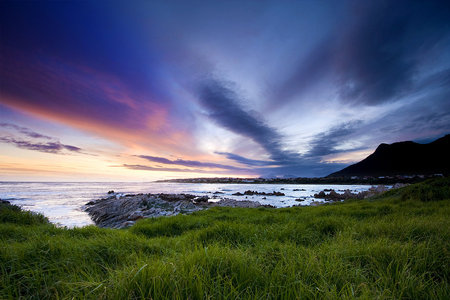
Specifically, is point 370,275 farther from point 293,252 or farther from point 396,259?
A: point 293,252

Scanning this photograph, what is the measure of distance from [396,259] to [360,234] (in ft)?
5.95

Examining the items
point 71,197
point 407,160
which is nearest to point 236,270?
point 71,197

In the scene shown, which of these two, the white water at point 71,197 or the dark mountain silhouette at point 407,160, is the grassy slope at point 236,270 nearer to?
the white water at point 71,197

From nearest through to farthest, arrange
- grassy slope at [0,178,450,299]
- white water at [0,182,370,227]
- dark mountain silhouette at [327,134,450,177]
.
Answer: grassy slope at [0,178,450,299], white water at [0,182,370,227], dark mountain silhouette at [327,134,450,177]

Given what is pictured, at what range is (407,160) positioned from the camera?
119125 mm

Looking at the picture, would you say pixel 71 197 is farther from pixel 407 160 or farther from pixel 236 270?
pixel 407 160

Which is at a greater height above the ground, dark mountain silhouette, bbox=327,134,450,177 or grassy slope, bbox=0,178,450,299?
dark mountain silhouette, bbox=327,134,450,177

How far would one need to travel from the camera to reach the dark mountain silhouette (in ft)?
317

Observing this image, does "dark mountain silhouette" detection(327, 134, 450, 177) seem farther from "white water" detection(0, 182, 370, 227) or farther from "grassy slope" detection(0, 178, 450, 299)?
"grassy slope" detection(0, 178, 450, 299)

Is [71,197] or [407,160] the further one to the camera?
[407,160]

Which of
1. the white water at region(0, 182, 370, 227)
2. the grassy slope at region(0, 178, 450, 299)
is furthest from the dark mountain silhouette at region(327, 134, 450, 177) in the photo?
the grassy slope at region(0, 178, 450, 299)

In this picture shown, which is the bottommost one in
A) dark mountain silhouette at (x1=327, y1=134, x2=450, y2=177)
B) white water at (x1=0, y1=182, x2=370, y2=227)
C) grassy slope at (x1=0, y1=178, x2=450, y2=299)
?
white water at (x1=0, y1=182, x2=370, y2=227)

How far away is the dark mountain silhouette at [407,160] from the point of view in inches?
3804

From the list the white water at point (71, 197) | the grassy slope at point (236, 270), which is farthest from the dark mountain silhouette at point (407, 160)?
the grassy slope at point (236, 270)
